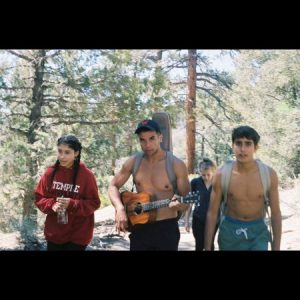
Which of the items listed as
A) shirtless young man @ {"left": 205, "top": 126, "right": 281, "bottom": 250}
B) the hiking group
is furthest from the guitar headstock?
shirtless young man @ {"left": 205, "top": 126, "right": 281, "bottom": 250}

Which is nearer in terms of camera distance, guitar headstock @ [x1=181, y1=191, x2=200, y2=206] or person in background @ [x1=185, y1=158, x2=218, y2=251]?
guitar headstock @ [x1=181, y1=191, x2=200, y2=206]

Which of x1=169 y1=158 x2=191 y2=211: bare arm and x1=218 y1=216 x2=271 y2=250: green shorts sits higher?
x1=169 y1=158 x2=191 y2=211: bare arm

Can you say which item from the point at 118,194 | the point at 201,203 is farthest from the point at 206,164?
the point at 118,194

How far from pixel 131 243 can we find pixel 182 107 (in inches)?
46.1

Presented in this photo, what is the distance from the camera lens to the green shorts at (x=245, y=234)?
9.32ft

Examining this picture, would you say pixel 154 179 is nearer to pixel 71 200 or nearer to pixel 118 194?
pixel 118 194

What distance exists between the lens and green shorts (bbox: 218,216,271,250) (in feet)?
9.32

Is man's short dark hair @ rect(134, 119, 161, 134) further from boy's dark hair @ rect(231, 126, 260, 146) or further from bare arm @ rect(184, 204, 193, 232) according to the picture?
bare arm @ rect(184, 204, 193, 232)

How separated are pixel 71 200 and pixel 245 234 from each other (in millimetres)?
1052

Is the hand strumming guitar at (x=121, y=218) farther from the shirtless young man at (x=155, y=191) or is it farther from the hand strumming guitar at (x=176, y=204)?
the hand strumming guitar at (x=176, y=204)

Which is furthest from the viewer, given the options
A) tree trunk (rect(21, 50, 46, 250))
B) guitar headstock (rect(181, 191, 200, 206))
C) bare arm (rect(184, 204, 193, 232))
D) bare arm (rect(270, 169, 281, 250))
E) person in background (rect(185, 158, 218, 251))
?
tree trunk (rect(21, 50, 46, 250))

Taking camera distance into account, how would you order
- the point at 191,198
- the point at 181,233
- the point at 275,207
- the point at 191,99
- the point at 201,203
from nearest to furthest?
the point at 275,207, the point at 191,198, the point at 201,203, the point at 181,233, the point at 191,99

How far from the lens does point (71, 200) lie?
3.01m
